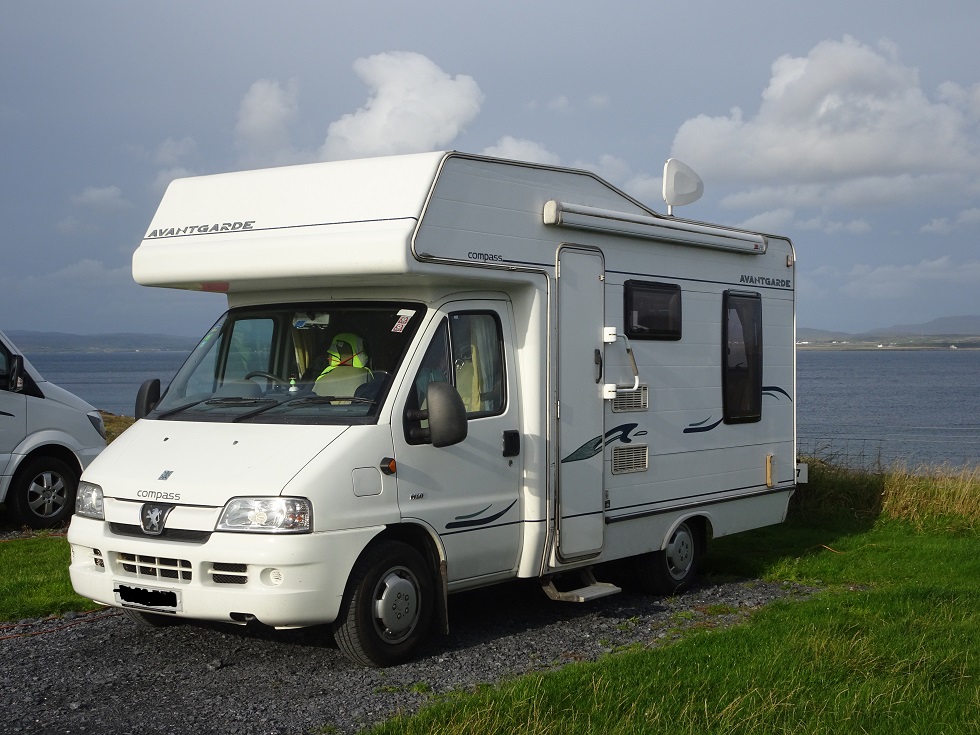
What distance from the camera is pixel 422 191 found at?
275 inches

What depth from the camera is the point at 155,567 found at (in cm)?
654

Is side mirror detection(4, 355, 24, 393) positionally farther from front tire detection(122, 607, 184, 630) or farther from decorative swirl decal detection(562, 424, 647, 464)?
decorative swirl decal detection(562, 424, 647, 464)

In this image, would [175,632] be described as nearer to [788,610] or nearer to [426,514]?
[426,514]

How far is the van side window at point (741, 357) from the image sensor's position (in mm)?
9734

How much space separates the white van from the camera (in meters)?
11.8

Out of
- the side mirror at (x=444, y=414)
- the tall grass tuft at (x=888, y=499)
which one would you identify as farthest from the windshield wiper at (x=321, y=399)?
the tall grass tuft at (x=888, y=499)

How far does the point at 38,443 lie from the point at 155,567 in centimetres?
612

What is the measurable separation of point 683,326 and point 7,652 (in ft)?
17.3

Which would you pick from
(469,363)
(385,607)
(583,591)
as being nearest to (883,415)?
(583,591)

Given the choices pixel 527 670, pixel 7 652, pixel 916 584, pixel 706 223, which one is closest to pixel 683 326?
pixel 706 223

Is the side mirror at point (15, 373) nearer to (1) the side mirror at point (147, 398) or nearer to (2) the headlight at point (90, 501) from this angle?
(1) the side mirror at point (147, 398)

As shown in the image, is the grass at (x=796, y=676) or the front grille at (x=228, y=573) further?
the front grille at (x=228, y=573)

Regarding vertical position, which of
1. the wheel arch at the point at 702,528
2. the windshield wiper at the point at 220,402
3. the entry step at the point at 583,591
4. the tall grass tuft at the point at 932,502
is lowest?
the tall grass tuft at the point at 932,502

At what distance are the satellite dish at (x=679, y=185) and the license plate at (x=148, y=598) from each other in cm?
515
